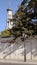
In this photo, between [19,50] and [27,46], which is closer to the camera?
[27,46]

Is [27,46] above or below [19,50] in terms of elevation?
above

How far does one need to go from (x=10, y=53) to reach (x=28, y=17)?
19.0 ft

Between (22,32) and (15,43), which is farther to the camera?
(15,43)

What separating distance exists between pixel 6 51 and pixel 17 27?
453cm

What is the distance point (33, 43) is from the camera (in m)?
31.8

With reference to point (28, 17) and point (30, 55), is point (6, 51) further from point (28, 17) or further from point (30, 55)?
point (28, 17)

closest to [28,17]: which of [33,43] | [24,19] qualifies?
[24,19]

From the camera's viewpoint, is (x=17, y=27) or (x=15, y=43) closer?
(x=17, y=27)

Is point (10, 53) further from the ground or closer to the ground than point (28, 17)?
closer to the ground

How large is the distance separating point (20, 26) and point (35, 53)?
3.91 meters

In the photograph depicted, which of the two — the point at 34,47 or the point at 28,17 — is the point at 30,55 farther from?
the point at 28,17

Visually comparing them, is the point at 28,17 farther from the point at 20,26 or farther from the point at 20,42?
the point at 20,42

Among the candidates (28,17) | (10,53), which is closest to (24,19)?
(28,17)

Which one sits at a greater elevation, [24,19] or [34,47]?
[24,19]
